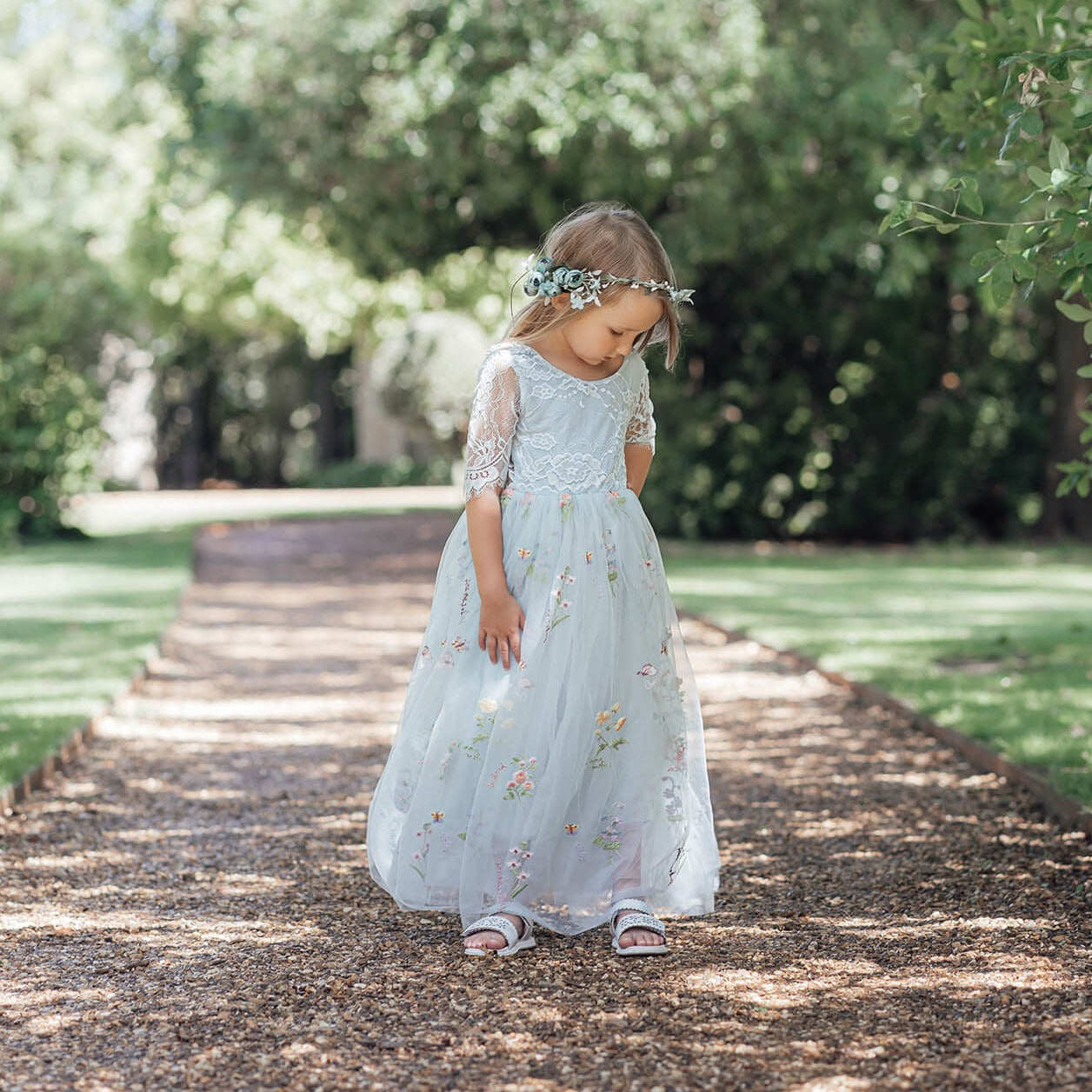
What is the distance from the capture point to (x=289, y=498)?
25938 mm

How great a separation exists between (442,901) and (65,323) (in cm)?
1444

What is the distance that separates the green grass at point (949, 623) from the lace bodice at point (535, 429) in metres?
2.08

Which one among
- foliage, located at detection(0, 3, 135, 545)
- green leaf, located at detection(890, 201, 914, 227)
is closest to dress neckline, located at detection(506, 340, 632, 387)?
green leaf, located at detection(890, 201, 914, 227)

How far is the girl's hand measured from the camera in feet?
11.1

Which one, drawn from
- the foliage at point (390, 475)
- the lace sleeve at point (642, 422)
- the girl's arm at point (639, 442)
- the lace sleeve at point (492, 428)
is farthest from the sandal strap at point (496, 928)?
the foliage at point (390, 475)

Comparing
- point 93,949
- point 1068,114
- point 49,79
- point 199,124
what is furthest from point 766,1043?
point 49,79

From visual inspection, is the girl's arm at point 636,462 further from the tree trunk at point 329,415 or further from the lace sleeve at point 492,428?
the tree trunk at point 329,415

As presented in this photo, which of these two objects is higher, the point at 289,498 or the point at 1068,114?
the point at 1068,114

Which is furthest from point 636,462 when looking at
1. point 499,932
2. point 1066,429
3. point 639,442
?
point 1066,429

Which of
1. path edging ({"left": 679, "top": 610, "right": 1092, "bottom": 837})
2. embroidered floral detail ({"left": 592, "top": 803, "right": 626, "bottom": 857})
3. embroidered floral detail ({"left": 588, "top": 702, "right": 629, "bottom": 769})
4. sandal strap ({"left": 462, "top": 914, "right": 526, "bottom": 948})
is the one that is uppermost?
embroidered floral detail ({"left": 588, "top": 702, "right": 629, "bottom": 769})

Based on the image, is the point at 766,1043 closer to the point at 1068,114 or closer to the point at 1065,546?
the point at 1068,114

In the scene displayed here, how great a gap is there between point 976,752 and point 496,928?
2645 mm

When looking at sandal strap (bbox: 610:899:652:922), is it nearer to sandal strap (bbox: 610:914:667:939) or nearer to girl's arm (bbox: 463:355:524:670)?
sandal strap (bbox: 610:914:667:939)

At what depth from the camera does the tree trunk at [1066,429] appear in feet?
47.4
